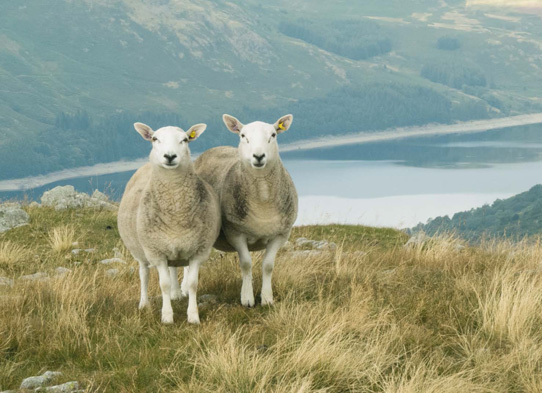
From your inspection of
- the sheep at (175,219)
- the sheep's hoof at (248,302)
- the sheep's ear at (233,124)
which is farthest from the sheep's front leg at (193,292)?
the sheep's ear at (233,124)

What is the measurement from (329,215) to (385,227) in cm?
188

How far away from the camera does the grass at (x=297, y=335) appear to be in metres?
5.76

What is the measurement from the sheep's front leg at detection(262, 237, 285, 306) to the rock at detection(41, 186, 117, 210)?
1053cm

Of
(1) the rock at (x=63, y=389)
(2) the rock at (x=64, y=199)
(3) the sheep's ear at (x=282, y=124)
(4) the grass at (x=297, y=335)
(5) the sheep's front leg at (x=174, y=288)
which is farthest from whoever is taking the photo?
(2) the rock at (x=64, y=199)

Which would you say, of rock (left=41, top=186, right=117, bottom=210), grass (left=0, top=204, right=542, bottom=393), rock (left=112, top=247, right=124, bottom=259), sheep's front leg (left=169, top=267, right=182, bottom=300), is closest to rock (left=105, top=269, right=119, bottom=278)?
grass (left=0, top=204, right=542, bottom=393)

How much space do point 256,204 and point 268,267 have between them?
32.5 inches

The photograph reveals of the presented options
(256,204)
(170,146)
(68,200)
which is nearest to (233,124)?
(256,204)

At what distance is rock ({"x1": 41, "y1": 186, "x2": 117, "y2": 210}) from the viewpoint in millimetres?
17688

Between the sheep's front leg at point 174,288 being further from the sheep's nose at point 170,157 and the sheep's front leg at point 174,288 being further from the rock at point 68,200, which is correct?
the rock at point 68,200

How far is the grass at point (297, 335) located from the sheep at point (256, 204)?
0.59m

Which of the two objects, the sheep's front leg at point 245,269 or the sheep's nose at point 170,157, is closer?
the sheep's nose at point 170,157

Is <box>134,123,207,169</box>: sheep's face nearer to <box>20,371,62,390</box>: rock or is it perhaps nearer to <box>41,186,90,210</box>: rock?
<box>20,371,62,390</box>: rock

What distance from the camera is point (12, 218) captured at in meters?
15.7

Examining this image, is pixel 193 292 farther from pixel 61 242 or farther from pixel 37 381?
pixel 61 242
